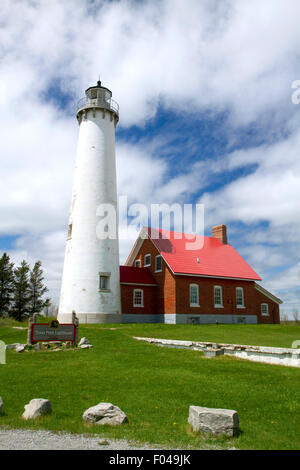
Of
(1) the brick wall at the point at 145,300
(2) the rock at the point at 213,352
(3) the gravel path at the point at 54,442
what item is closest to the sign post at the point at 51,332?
(2) the rock at the point at 213,352

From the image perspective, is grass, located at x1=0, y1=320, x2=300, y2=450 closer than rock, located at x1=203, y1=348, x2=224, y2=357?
Yes

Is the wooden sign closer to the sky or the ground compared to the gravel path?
closer to the sky

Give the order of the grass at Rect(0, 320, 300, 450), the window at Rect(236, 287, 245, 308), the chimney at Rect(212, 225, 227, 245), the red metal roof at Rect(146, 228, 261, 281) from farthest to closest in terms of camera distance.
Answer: the chimney at Rect(212, 225, 227, 245) → the window at Rect(236, 287, 245, 308) → the red metal roof at Rect(146, 228, 261, 281) → the grass at Rect(0, 320, 300, 450)

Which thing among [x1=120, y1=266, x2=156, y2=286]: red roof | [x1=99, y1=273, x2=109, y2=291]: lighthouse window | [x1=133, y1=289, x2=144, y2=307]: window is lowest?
[x1=133, y1=289, x2=144, y2=307]: window

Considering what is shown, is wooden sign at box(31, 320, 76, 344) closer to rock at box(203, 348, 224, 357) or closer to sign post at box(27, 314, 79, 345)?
sign post at box(27, 314, 79, 345)

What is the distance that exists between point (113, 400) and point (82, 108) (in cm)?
2617

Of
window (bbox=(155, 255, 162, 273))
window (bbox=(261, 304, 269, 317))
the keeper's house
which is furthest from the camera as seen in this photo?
window (bbox=(261, 304, 269, 317))

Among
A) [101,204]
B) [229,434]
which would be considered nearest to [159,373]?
[229,434]

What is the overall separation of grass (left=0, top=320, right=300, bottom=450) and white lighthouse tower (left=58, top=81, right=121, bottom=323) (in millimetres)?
11500

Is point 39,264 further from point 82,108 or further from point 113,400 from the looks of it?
point 113,400

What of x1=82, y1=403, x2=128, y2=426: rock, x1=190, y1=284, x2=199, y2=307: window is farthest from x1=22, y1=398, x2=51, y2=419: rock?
x1=190, y1=284, x2=199, y2=307: window

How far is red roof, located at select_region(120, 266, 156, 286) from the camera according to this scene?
31345 millimetres

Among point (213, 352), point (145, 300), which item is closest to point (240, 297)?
point (145, 300)

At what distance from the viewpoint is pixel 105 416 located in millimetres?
6422
